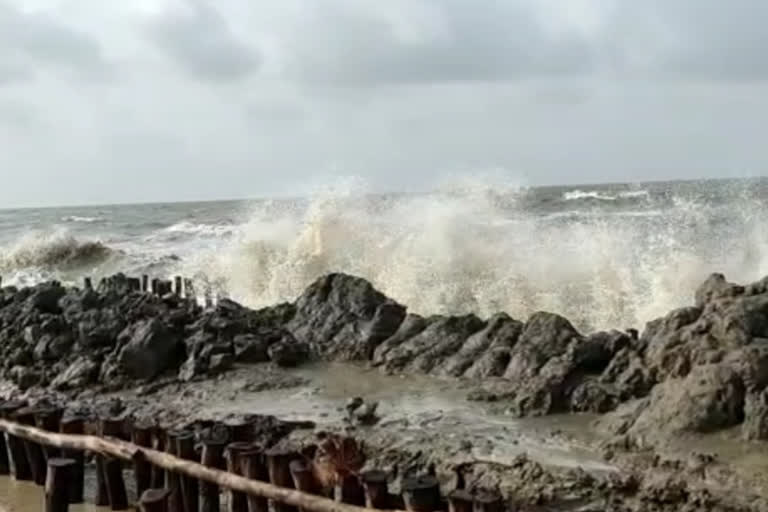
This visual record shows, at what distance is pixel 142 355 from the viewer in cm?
1065

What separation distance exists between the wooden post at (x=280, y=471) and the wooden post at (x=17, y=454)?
321 cm

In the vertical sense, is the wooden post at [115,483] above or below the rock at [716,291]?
below

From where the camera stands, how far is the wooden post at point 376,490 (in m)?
5.83

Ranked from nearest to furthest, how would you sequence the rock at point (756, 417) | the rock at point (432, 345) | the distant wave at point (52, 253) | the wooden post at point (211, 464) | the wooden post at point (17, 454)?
the wooden post at point (211, 464) → the rock at point (756, 417) → the wooden post at point (17, 454) → the rock at point (432, 345) → the distant wave at point (52, 253)

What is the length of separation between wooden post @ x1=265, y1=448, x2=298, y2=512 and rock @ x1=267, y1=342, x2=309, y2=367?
162 inches

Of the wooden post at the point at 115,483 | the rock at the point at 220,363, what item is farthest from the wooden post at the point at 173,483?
the rock at the point at 220,363

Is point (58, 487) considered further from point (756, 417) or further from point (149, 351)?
point (756, 417)

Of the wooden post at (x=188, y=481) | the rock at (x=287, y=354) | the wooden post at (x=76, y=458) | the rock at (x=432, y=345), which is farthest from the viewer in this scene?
the rock at (x=287, y=354)

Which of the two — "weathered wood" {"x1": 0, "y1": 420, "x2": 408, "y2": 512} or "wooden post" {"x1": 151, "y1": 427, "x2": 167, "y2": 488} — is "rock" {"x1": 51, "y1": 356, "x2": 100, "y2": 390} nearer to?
"weathered wood" {"x1": 0, "y1": 420, "x2": 408, "y2": 512}

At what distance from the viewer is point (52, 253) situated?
33719 millimetres

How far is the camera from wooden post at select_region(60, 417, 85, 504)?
8016 mm

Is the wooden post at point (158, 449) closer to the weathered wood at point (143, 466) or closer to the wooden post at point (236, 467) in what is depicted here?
the weathered wood at point (143, 466)

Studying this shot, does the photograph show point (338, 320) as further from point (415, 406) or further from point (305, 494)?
point (305, 494)

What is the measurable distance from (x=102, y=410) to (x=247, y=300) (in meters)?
9.94
